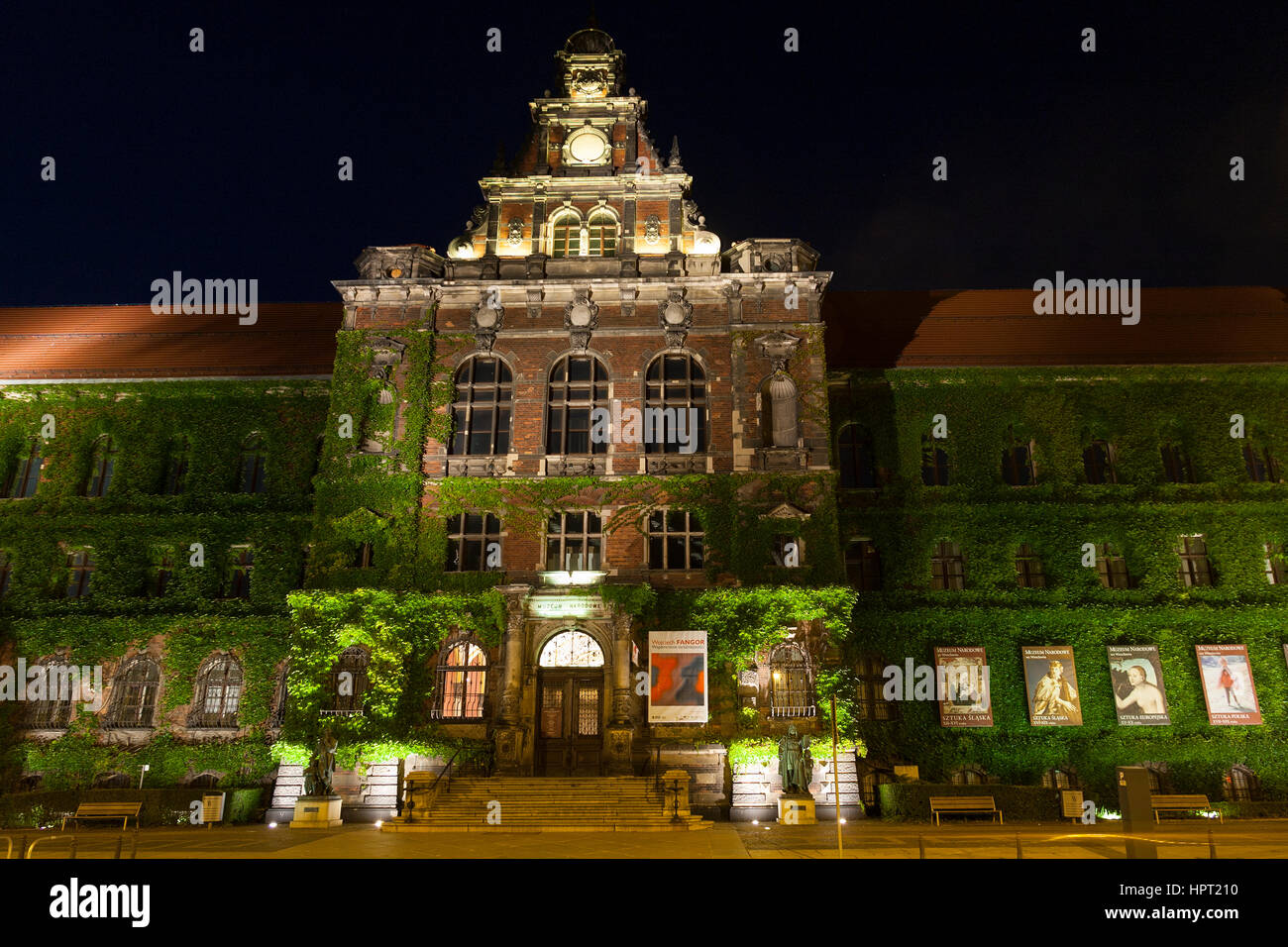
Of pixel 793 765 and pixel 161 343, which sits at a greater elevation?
pixel 161 343

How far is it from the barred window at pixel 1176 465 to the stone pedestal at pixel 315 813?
98.9 feet

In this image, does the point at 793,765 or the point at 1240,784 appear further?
the point at 1240,784

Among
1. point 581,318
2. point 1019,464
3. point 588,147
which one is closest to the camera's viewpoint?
point 581,318

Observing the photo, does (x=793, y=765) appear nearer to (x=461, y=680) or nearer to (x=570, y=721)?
(x=570, y=721)

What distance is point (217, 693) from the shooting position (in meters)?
29.2

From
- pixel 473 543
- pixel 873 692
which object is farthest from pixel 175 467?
pixel 873 692

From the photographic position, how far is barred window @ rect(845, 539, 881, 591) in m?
30.2

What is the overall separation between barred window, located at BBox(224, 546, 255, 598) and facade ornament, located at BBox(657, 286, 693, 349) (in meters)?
17.0

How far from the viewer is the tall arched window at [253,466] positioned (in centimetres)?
3212

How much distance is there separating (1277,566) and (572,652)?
2475 centimetres

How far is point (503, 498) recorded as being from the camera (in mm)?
28062

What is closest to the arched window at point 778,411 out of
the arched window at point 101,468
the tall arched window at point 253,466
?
the tall arched window at point 253,466

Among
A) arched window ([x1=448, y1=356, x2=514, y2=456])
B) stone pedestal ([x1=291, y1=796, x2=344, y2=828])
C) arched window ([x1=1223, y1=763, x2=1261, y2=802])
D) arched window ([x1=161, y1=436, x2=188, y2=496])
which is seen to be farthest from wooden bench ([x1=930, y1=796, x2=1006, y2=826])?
arched window ([x1=161, y1=436, x2=188, y2=496])
